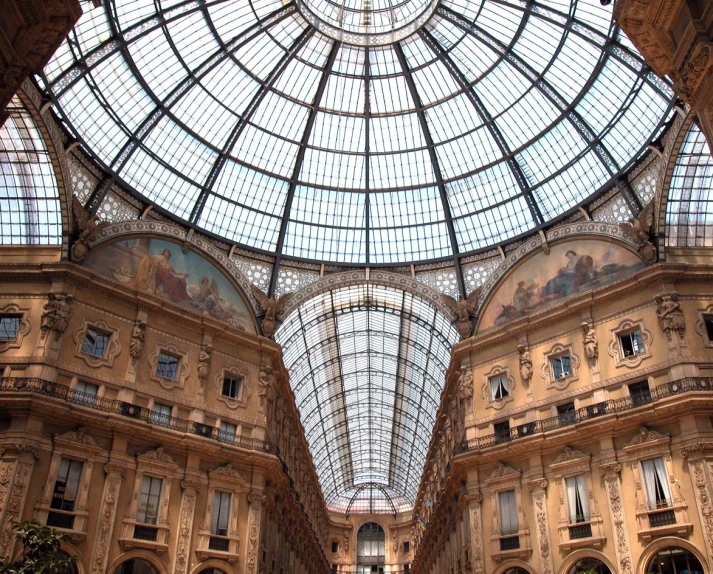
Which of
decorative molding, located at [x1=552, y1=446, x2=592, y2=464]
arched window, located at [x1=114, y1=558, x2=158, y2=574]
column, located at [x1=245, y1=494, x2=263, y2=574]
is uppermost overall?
decorative molding, located at [x1=552, y1=446, x2=592, y2=464]

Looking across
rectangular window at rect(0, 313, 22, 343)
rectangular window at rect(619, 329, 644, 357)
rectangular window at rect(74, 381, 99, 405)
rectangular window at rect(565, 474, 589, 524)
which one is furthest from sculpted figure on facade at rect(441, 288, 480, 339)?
rectangular window at rect(0, 313, 22, 343)

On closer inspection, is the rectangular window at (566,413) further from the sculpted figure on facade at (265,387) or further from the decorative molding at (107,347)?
the decorative molding at (107,347)

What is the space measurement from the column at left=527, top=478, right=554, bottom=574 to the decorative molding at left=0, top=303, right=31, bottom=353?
24.9 metres

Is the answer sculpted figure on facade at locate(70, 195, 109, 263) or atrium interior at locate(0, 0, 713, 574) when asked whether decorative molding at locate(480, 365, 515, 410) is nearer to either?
atrium interior at locate(0, 0, 713, 574)

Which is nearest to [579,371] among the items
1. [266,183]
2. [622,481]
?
[622,481]

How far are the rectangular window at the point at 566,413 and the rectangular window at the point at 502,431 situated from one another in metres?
2.89

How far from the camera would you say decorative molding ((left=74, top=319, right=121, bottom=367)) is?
1139 inches

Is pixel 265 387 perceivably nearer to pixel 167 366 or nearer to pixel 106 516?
pixel 167 366

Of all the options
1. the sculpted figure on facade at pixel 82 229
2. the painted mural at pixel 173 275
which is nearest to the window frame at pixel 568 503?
the painted mural at pixel 173 275

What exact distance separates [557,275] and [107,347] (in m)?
24.0

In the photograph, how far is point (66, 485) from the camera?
26391mm

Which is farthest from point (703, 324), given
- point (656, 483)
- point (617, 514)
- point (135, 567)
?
point (135, 567)

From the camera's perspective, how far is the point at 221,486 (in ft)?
100

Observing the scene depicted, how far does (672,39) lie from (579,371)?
20305 millimetres
